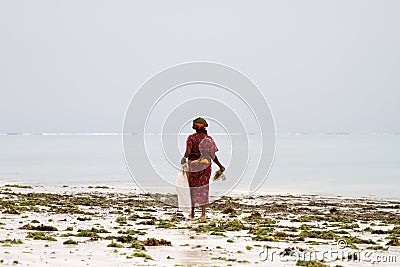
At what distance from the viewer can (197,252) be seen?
1149cm

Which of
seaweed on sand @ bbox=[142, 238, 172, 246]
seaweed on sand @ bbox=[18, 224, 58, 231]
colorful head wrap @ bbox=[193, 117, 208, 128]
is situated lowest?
seaweed on sand @ bbox=[142, 238, 172, 246]

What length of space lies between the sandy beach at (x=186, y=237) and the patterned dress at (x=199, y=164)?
2.28 ft

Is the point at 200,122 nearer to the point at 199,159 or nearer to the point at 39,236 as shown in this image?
the point at 199,159

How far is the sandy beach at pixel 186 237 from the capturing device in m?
10.6

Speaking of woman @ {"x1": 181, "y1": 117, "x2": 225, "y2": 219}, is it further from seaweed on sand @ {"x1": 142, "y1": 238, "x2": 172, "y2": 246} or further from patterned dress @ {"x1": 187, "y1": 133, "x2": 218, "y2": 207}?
seaweed on sand @ {"x1": 142, "y1": 238, "x2": 172, "y2": 246}

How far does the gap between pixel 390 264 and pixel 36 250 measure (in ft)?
20.6

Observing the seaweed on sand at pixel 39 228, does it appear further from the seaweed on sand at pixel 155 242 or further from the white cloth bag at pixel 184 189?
the white cloth bag at pixel 184 189

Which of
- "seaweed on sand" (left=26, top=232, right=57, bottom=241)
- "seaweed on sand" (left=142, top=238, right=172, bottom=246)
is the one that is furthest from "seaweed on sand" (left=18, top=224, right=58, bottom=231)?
"seaweed on sand" (left=142, top=238, right=172, bottom=246)

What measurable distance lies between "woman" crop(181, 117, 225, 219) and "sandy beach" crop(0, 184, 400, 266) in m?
0.73

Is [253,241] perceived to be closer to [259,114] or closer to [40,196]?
[259,114]

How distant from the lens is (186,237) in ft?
44.0

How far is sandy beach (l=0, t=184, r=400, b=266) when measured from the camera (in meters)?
10.6

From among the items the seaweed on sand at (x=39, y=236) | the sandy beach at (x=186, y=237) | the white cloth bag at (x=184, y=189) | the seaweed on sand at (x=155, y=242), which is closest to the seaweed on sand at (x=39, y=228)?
the sandy beach at (x=186, y=237)

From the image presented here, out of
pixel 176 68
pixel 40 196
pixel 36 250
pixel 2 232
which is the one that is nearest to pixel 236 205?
pixel 176 68
